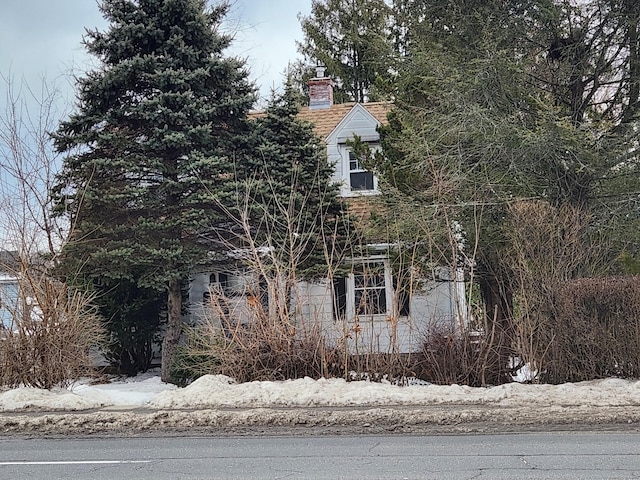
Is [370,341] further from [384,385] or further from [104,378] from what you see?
[104,378]

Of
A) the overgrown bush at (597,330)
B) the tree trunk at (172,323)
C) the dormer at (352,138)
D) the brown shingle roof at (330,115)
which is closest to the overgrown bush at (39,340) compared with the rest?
the tree trunk at (172,323)

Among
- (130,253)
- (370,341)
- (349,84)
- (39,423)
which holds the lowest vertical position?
(39,423)

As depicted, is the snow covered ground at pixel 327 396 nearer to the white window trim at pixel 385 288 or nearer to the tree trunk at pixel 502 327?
the tree trunk at pixel 502 327

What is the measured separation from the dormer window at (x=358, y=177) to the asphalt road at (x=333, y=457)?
12.1 metres

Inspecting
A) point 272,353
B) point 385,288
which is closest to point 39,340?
point 272,353

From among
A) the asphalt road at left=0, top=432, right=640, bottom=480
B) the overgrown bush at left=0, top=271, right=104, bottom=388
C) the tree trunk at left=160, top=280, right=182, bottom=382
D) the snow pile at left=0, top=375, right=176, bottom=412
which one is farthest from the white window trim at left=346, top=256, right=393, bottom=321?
the overgrown bush at left=0, top=271, right=104, bottom=388

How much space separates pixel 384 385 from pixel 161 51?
9.76m

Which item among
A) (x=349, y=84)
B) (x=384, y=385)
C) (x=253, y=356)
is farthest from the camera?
(x=349, y=84)

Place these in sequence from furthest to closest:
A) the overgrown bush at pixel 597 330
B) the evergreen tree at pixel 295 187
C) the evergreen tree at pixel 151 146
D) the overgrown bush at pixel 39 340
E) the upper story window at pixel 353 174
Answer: the upper story window at pixel 353 174, the evergreen tree at pixel 295 187, the evergreen tree at pixel 151 146, the overgrown bush at pixel 39 340, the overgrown bush at pixel 597 330

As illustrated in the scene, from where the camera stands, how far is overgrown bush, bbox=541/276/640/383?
488 inches

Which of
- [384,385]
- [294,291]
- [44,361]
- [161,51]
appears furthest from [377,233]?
[44,361]

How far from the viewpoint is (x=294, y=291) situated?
14.4 metres

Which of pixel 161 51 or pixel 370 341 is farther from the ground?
pixel 161 51

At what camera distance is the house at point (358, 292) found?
13898mm
